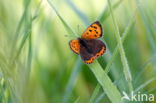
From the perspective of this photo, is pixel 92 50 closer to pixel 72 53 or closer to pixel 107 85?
pixel 107 85

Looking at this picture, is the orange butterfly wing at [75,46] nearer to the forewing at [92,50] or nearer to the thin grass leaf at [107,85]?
the forewing at [92,50]

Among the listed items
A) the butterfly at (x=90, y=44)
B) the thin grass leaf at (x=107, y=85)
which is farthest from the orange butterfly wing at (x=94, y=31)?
the thin grass leaf at (x=107, y=85)

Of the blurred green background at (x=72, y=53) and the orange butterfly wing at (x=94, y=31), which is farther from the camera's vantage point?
the blurred green background at (x=72, y=53)

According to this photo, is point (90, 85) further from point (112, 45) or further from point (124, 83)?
point (124, 83)

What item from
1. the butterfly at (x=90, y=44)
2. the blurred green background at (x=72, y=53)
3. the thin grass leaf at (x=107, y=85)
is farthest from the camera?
the blurred green background at (x=72, y=53)

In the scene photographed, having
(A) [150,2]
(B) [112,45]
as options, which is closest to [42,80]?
(B) [112,45]

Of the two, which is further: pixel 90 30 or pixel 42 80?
pixel 42 80

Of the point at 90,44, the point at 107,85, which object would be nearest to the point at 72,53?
the point at 90,44
